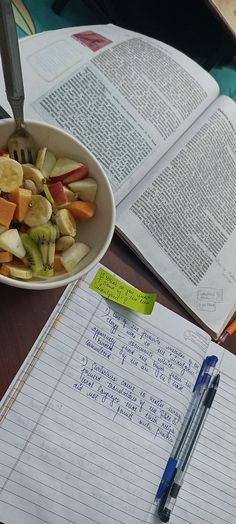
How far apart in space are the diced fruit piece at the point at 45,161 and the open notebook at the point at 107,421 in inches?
5.1

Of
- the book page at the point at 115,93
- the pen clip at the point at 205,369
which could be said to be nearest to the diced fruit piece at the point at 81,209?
the book page at the point at 115,93

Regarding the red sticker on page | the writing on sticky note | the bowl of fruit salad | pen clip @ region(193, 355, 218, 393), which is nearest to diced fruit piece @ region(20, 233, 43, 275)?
the bowl of fruit salad

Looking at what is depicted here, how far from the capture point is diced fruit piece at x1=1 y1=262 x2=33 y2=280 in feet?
1.63

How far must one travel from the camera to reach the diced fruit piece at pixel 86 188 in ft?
1.82

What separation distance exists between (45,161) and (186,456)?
34 cm

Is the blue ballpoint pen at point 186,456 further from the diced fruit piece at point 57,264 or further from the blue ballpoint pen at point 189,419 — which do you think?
the diced fruit piece at point 57,264

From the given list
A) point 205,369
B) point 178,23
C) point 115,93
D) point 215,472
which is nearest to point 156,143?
point 115,93

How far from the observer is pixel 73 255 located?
0.54 metres

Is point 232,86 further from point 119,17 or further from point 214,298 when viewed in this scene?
point 214,298

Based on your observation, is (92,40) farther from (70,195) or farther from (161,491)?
(161,491)

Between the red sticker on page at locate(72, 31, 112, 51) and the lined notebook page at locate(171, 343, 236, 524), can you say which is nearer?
the lined notebook page at locate(171, 343, 236, 524)

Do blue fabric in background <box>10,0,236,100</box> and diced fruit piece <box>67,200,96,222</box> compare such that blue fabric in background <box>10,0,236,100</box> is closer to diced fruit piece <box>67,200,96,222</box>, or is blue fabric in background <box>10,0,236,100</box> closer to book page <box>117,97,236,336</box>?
book page <box>117,97,236,336</box>

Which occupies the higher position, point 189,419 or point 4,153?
point 4,153

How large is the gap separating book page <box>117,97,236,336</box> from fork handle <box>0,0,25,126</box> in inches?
7.5
